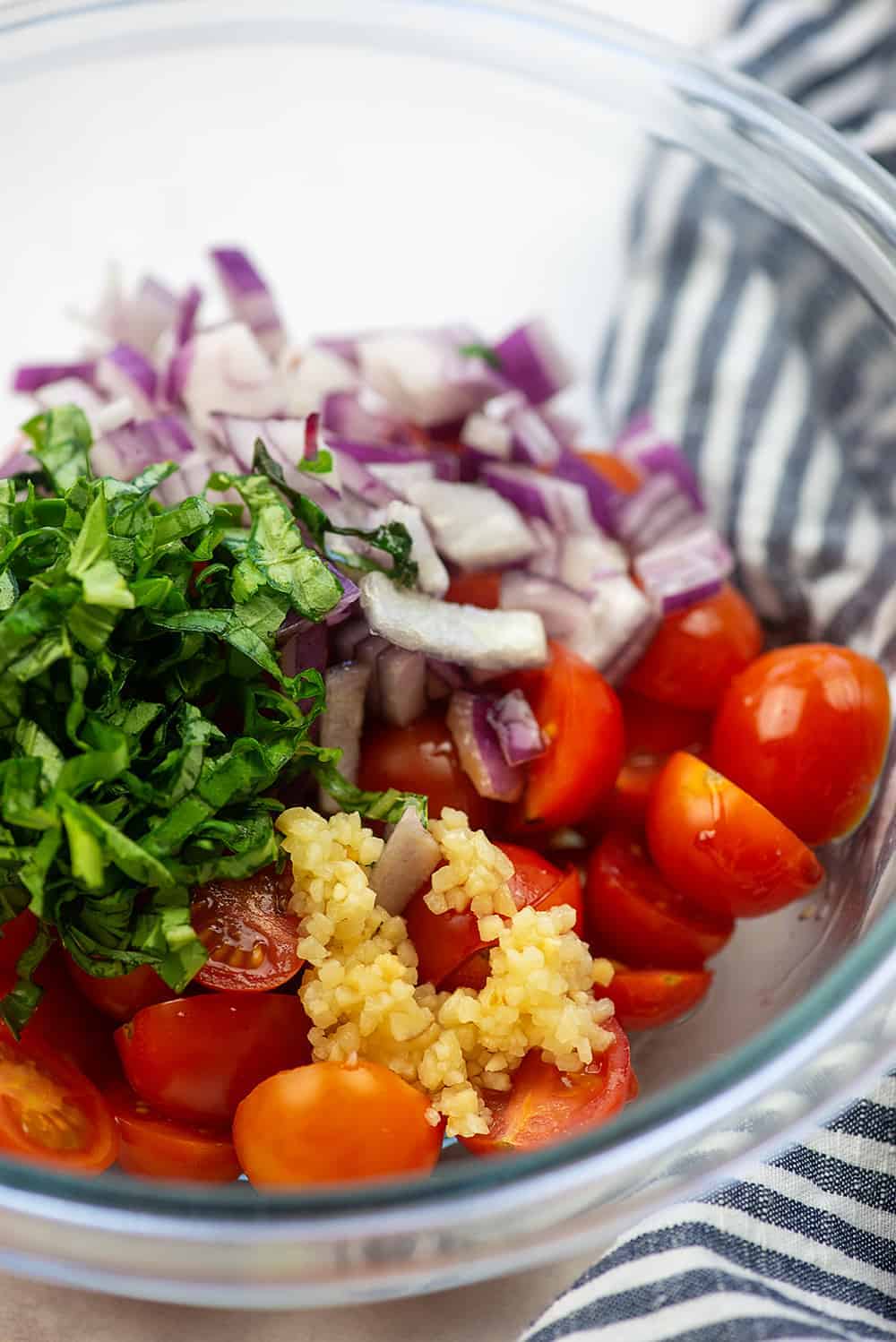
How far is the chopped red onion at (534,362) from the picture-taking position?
1688 millimetres

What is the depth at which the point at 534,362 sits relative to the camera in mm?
1693

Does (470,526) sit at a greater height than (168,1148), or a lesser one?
greater

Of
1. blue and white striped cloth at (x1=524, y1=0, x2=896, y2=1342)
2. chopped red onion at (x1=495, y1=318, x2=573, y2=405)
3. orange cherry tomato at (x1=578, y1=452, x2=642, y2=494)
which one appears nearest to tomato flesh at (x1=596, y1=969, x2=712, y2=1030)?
blue and white striped cloth at (x1=524, y1=0, x2=896, y2=1342)

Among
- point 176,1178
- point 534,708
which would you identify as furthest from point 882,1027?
point 176,1178

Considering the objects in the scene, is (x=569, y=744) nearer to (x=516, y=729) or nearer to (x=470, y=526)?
(x=516, y=729)

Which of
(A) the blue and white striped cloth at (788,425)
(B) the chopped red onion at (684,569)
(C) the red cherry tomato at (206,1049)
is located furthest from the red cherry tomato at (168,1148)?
(B) the chopped red onion at (684,569)

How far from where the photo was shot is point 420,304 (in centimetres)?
199

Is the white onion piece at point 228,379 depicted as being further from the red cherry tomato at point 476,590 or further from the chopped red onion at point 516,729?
the chopped red onion at point 516,729

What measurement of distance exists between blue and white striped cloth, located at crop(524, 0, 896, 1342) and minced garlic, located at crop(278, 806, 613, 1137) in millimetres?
205

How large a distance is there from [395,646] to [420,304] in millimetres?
849

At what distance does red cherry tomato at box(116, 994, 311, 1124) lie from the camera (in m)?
1.14

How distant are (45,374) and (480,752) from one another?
2.49 ft

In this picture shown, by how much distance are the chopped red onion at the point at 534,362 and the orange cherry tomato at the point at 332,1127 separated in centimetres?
92

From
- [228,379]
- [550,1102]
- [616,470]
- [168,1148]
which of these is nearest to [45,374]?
[228,379]
